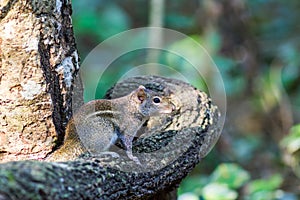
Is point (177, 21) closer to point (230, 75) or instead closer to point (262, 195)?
point (230, 75)

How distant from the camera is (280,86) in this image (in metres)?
3.81

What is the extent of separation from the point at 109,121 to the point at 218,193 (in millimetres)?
697

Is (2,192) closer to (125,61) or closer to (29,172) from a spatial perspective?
(29,172)

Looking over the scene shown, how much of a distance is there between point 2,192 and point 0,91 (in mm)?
468

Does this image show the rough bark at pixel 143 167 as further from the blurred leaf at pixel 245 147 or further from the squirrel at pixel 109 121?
the blurred leaf at pixel 245 147

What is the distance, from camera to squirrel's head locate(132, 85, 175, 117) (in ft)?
5.36

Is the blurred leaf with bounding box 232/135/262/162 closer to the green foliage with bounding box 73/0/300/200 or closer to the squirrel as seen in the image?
the green foliage with bounding box 73/0/300/200

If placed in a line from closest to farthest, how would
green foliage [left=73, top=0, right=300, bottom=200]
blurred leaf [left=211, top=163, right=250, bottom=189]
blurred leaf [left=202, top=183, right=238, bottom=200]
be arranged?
blurred leaf [left=202, top=183, right=238, bottom=200], blurred leaf [left=211, top=163, right=250, bottom=189], green foliage [left=73, top=0, right=300, bottom=200]

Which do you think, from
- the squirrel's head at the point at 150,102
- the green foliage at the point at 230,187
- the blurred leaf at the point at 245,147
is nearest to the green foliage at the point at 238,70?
the blurred leaf at the point at 245,147

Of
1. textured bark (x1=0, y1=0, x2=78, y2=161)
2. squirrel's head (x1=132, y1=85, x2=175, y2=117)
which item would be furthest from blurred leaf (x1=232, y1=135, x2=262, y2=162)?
textured bark (x1=0, y1=0, x2=78, y2=161)

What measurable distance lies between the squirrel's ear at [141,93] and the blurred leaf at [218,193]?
58 cm

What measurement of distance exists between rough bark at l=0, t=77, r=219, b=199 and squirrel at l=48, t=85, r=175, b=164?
1.4 inches

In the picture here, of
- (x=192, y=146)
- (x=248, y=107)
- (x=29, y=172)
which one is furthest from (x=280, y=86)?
(x=29, y=172)

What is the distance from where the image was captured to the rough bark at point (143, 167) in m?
0.95
